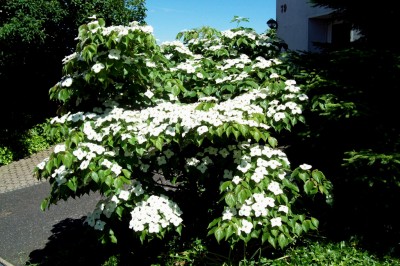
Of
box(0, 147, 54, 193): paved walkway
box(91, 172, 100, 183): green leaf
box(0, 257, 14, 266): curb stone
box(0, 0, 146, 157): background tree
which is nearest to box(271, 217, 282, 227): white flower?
box(91, 172, 100, 183): green leaf

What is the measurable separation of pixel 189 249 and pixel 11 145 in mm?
7349

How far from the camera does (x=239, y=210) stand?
3389mm

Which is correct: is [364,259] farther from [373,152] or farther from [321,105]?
[321,105]

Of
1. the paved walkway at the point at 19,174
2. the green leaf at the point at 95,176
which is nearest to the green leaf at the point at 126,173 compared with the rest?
the green leaf at the point at 95,176

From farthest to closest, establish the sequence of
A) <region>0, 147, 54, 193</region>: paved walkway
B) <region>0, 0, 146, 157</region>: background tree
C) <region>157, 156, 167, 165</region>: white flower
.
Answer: <region>0, 0, 146, 157</region>: background tree
<region>0, 147, 54, 193</region>: paved walkway
<region>157, 156, 167, 165</region>: white flower

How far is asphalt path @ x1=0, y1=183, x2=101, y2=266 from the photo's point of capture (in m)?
4.64

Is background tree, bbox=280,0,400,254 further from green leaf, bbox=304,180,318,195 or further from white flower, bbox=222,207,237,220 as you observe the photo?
white flower, bbox=222,207,237,220

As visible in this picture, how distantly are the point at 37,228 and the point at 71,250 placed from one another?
130 centimetres

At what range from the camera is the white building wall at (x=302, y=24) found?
11344mm

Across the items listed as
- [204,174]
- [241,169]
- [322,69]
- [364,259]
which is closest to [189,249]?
[204,174]

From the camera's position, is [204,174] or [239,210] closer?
[239,210]

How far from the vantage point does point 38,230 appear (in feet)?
18.0

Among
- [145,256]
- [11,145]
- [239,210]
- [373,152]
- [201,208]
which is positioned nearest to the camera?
[239,210]

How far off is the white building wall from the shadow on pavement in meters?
8.51
